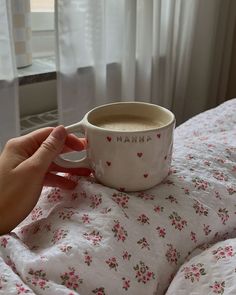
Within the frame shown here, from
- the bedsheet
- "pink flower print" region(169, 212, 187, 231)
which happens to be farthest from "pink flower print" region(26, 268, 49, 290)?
"pink flower print" region(169, 212, 187, 231)

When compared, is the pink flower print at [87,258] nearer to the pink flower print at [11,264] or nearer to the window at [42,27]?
Result: the pink flower print at [11,264]

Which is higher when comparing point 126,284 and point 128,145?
point 128,145

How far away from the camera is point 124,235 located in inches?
21.4

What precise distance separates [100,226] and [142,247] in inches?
2.5

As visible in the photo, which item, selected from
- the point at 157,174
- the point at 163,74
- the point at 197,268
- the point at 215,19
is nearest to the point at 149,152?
the point at 157,174

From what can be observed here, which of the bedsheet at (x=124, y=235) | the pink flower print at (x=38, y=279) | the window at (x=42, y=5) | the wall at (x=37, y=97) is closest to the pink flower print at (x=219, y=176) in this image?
the bedsheet at (x=124, y=235)

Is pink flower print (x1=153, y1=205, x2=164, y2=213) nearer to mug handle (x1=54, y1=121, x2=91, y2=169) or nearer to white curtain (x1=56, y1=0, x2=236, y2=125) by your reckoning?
mug handle (x1=54, y1=121, x2=91, y2=169)

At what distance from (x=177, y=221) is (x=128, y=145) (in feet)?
0.45

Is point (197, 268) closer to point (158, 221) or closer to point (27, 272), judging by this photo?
point (158, 221)

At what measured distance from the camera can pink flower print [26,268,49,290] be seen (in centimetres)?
46

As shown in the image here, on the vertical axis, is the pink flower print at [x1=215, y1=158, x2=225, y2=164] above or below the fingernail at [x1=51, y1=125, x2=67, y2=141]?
below

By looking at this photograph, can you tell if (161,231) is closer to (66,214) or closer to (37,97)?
(66,214)

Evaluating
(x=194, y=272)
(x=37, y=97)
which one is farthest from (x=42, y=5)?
(x=194, y=272)

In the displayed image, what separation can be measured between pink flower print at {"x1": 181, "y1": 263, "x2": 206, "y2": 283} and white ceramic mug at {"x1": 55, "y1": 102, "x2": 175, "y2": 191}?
5.1 inches
